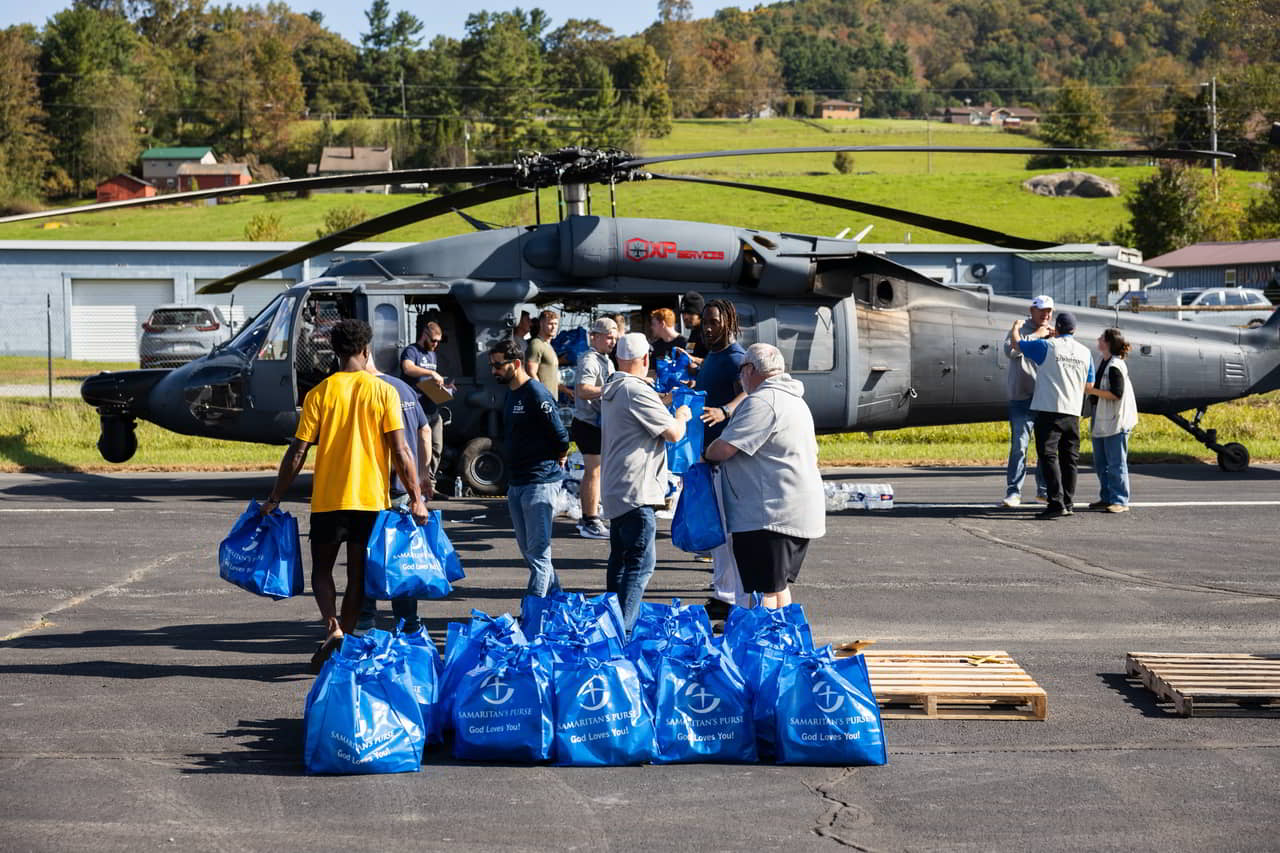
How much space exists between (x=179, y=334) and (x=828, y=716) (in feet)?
97.9

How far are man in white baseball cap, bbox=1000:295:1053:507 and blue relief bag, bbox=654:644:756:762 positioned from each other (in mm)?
8754

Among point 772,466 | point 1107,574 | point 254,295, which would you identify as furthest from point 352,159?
point 772,466

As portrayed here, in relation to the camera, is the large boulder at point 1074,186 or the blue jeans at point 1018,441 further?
the large boulder at point 1074,186

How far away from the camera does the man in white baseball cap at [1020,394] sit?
14102mm

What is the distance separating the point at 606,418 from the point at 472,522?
5781mm

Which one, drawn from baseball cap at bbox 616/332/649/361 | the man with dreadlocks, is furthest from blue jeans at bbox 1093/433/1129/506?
baseball cap at bbox 616/332/649/361

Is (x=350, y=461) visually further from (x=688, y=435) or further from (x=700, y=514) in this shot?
(x=688, y=435)

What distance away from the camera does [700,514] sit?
7.68 meters

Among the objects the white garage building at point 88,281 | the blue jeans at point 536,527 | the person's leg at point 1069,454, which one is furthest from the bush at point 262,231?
the blue jeans at point 536,527

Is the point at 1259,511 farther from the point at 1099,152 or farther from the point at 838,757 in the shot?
the point at 838,757

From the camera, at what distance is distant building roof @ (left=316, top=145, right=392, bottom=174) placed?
103 m

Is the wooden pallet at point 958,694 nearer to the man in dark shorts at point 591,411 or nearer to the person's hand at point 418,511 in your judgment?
the person's hand at point 418,511

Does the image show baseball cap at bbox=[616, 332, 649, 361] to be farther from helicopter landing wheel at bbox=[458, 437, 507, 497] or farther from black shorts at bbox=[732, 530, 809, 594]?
helicopter landing wheel at bbox=[458, 437, 507, 497]

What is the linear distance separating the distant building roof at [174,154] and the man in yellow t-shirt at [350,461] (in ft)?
338
